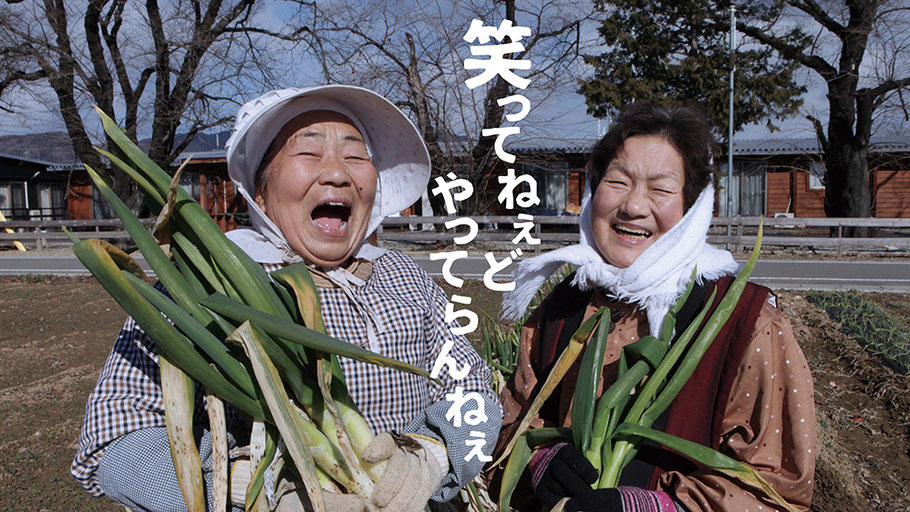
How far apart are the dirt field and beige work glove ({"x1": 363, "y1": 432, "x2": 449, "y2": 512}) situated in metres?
2.39

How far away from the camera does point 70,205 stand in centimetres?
2414

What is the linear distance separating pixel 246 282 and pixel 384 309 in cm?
42

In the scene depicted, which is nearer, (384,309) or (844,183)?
(384,309)

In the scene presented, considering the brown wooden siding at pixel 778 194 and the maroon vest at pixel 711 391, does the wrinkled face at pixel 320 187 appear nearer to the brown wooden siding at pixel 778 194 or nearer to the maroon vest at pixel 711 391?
the maroon vest at pixel 711 391

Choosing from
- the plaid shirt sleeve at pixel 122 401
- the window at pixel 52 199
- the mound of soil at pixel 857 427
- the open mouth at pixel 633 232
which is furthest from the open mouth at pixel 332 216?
the window at pixel 52 199

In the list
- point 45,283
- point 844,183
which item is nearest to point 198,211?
point 45,283

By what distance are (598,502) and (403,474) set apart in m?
0.40

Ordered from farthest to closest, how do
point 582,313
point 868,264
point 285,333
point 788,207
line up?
point 788,207
point 868,264
point 582,313
point 285,333

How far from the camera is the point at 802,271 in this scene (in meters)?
9.95

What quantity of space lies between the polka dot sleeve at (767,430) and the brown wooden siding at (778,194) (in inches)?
836

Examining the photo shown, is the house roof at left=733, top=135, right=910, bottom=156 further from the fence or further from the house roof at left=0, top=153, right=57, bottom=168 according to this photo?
the house roof at left=0, top=153, right=57, bottom=168

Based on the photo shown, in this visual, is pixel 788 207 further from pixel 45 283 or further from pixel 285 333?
pixel 285 333

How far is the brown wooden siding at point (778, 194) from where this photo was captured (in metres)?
20.3

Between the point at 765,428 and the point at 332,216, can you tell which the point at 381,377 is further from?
the point at 765,428
